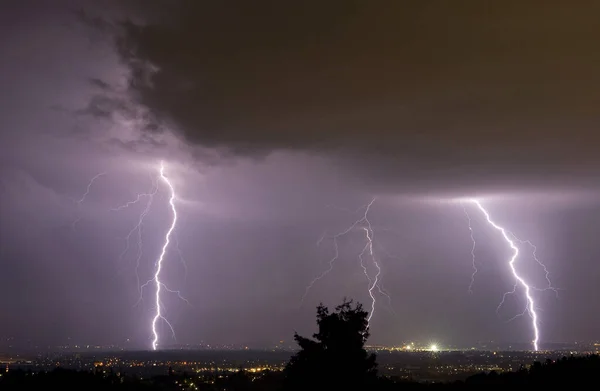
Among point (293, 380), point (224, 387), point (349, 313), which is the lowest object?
point (224, 387)

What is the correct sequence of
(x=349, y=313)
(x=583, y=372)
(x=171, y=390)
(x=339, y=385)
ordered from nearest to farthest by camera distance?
1. (x=583, y=372)
2. (x=339, y=385)
3. (x=349, y=313)
4. (x=171, y=390)

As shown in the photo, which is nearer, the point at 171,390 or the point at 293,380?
the point at 293,380

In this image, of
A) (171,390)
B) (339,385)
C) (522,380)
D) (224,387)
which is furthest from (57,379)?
(224,387)

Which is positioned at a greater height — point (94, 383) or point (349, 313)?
point (349, 313)

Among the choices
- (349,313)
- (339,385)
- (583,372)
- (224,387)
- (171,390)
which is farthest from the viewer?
(224,387)

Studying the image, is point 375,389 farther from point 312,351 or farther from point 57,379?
point 57,379

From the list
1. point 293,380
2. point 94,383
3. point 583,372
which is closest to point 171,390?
point 94,383
